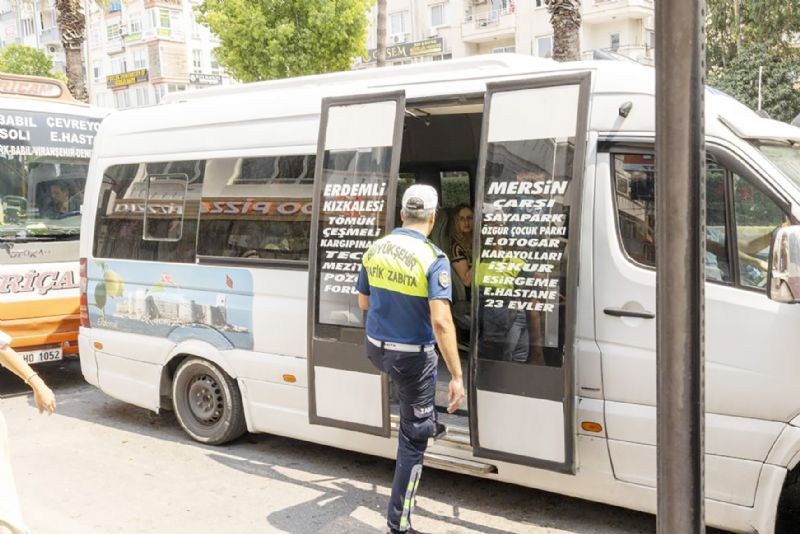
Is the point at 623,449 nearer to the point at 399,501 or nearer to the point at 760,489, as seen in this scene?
the point at 760,489

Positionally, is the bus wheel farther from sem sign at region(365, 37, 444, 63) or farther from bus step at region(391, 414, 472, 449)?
sem sign at region(365, 37, 444, 63)

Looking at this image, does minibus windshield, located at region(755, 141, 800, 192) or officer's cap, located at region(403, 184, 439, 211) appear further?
officer's cap, located at region(403, 184, 439, 211)

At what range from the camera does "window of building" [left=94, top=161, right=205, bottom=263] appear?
20.2ft

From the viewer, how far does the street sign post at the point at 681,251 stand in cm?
193

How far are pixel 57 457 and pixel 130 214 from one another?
81.2 inches

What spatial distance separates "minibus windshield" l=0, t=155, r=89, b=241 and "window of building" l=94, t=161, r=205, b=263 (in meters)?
1.97

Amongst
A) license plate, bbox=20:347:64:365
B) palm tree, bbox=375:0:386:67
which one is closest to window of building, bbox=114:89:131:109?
palm tree, bbox=375:0:386:67

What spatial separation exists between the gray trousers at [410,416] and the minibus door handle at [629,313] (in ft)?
3.26

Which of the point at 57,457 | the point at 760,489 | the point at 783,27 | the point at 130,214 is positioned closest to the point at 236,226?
the point at 130,214

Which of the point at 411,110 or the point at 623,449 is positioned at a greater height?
the point at 411,110

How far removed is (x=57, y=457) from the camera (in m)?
6.02

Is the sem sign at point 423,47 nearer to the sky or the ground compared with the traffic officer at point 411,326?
nearer to the sky

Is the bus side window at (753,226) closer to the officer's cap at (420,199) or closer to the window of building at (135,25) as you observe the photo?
the officer's cap at (420,199)

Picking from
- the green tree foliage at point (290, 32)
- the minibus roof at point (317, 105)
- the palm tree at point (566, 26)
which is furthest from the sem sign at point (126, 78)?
the minibus roof at point (317, 105)
